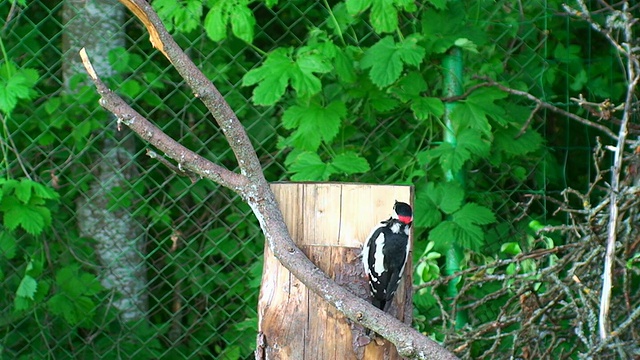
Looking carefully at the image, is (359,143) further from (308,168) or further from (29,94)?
(29,94)

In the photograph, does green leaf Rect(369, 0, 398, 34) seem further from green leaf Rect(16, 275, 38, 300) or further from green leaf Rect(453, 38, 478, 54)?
green leaf Rect(16, 275, 38, 300)

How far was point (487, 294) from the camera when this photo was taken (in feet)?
10.9

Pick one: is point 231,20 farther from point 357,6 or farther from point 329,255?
point 329,255

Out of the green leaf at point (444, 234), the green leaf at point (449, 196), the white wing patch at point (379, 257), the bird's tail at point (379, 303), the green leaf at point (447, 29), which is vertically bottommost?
the bird's tail at point (379, 303)

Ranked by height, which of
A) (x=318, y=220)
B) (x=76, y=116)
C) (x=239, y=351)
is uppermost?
(x=76, y=116)

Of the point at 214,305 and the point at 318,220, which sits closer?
the point at 318,220

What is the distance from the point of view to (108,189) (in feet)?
12.0

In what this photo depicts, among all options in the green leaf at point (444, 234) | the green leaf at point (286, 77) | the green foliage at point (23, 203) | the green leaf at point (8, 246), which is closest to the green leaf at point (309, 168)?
the green leaf at point (286, 77)

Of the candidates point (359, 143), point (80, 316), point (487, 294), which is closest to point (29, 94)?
point (80, 316)

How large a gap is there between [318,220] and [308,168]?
116 cm

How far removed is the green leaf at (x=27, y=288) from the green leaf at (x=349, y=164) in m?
1.29

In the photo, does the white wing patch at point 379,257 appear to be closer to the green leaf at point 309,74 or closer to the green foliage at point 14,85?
A: the green leaf at point 309,74

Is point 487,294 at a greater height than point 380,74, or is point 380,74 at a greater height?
point 380,74

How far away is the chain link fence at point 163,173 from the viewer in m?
3.41
